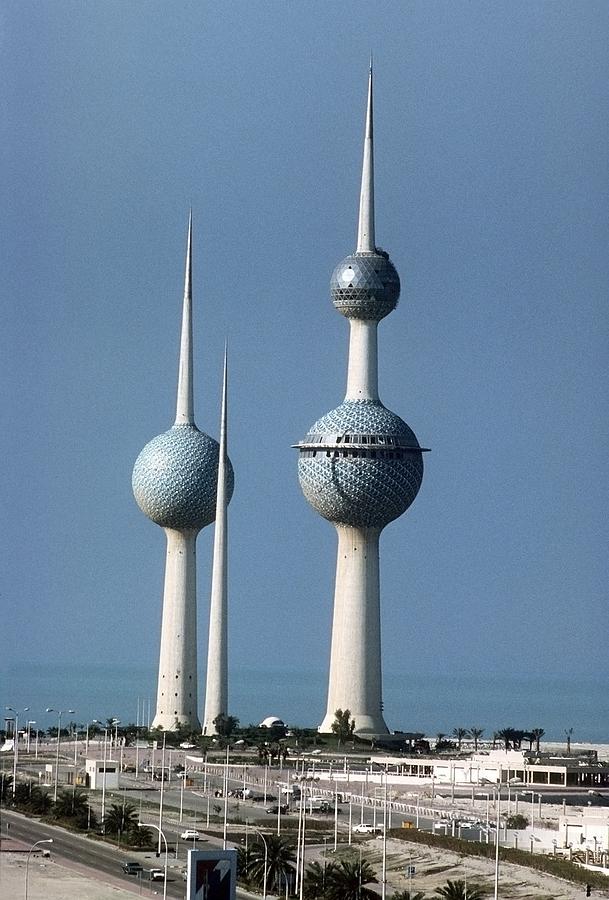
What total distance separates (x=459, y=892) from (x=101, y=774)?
2614 inches

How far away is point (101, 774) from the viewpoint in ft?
552

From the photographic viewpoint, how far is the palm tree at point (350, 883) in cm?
10844

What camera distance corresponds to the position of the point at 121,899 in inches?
4299

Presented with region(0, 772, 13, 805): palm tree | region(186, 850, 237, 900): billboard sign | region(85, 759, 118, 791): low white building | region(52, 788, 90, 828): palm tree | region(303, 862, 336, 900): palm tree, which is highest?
region(85, 759, 118, 791): low white building

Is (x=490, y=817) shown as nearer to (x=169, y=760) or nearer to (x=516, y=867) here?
(x=516, y=867)

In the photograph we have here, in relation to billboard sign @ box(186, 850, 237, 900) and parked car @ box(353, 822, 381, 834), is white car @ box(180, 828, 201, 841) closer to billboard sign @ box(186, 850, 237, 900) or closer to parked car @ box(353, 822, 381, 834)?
parked car @ box(353, 822, 381, 834)

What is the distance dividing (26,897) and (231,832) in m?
25.6

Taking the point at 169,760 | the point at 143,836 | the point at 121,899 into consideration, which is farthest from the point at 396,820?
the point at 169,760

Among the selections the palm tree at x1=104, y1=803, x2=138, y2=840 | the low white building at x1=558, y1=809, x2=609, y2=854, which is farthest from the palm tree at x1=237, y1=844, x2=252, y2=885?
the palm tree at x1=104, y1=803, x2=138, y2=840

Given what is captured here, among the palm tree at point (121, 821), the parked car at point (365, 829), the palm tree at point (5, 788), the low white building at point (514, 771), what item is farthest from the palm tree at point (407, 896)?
the low white building at point (514, 771)

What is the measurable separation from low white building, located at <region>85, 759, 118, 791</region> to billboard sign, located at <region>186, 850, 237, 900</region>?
78524mm

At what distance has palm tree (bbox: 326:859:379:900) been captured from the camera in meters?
108

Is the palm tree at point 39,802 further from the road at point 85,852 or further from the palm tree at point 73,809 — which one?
the road at point 85,852

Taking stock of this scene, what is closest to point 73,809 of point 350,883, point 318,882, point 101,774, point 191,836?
point 191,836
